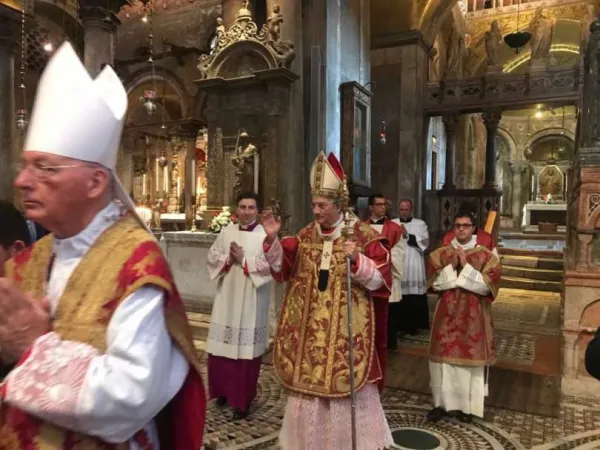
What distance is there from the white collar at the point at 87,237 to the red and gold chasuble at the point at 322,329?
204cm

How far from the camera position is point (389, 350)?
6.55 meters

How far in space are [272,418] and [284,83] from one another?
238 inches

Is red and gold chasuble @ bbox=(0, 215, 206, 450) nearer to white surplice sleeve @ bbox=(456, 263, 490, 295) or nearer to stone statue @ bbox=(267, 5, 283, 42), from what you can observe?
white surplice sleeve @ bbox=(456, 263, 490, 295)

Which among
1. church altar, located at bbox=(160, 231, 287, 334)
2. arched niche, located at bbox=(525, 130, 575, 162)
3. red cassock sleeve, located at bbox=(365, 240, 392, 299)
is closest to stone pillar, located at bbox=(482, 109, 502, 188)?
church altar, located at bbox=(160, 231, 287, 334)

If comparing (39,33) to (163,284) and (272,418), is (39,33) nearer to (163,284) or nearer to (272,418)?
(272,418)

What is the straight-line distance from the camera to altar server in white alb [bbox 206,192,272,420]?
4531 mm

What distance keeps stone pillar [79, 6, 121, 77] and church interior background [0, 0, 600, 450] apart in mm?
32

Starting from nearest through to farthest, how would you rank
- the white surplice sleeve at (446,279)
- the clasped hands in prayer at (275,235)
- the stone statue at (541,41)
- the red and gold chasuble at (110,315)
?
the red and gold chasuble at (110,315)
the clasped hands in prayer at (275,235)
the white surplice sleeve at (446,279)
the stone statue at (541,41)

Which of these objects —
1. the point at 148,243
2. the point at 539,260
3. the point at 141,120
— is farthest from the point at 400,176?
the point at 148,243

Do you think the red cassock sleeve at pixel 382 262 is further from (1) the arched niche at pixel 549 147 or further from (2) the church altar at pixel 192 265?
(1) the arched niche at pixel 549 147

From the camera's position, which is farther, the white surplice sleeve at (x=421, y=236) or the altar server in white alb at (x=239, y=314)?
the white surplice sleeve at (x=421, y=236)

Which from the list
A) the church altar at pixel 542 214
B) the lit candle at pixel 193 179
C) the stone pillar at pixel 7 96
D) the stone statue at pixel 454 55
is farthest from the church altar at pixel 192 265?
the church altar at pixel 542 214

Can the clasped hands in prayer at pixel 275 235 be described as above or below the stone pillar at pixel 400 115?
below

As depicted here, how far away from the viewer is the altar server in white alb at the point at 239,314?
453 cm
